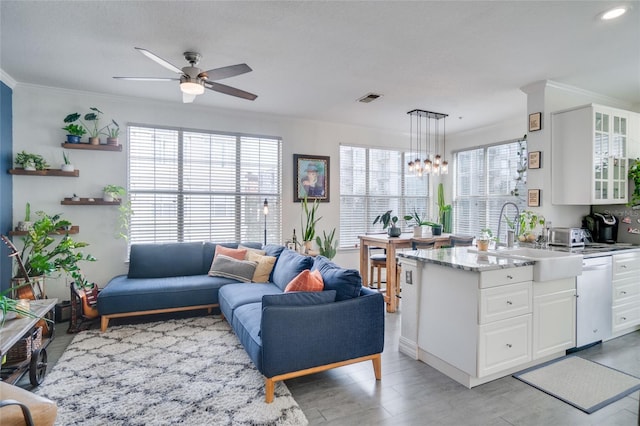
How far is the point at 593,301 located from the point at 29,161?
611cm

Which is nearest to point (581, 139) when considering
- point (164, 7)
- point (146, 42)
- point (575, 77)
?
point (575, 77)

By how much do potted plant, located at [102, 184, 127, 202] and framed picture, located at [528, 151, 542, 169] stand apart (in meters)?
4.99

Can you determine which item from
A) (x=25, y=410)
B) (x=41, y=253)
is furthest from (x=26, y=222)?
(x=25, y=410)

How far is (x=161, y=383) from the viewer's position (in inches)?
96.2

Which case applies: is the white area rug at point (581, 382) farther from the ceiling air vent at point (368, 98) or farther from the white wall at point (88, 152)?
the white wall at point (88, 152)

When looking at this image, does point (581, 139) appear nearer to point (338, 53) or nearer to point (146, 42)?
point (338, 53)

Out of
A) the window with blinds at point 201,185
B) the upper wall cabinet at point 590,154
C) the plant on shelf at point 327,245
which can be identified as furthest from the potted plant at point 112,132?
the upper wall cabinet at point 590,154

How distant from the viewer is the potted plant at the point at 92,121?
12.8 ft

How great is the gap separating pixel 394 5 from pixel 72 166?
410 centimetres

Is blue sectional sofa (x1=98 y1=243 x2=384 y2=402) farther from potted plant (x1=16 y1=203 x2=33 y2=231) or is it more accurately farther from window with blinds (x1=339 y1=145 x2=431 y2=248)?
window with blinds (x1=339 y1=145 x2=431 y2=248)

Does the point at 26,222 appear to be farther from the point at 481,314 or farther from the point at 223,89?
the point at 481,314

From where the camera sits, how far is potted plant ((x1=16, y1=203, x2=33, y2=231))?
367 centimetres

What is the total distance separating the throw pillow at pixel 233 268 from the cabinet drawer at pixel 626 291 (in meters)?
3.86

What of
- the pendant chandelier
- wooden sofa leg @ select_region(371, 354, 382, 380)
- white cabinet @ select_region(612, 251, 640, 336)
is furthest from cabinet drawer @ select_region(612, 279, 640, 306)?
wooden sofa leg @ select_region(371, 354, 382, 380)
